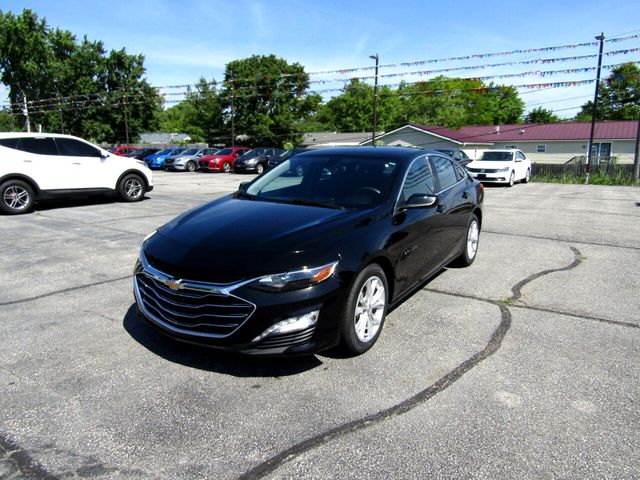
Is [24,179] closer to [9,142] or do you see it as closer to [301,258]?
[9,142]

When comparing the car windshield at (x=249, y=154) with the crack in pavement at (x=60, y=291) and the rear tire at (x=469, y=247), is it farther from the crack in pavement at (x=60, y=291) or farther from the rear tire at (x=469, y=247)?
the crack in pavement at (x=60, y=291)

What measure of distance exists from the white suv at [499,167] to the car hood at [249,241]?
1740cm

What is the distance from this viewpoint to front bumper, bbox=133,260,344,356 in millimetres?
2906

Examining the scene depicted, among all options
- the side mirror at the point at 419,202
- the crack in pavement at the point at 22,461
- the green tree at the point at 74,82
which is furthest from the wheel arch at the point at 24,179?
the green tree at the point at 74,82

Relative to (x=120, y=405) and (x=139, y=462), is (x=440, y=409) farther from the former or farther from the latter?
(x=120, y=405)

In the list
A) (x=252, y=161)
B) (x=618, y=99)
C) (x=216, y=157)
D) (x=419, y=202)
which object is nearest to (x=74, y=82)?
(x=216, y=157)

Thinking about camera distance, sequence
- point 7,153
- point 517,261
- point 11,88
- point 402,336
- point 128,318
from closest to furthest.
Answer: point 402,336 < point 128,318 < point 517,261 < point 7,153 < point 11,88

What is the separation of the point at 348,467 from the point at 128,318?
2.68 metres

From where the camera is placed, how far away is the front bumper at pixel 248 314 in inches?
114

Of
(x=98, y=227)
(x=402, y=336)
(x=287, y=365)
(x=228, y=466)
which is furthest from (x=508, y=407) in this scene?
(x=98, y=227)

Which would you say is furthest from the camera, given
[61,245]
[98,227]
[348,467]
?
[98,227]

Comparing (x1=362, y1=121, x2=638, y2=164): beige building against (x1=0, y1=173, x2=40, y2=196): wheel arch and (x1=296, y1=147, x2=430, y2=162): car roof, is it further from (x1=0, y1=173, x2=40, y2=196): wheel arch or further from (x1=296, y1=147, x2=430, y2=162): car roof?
(x1=296, y1=147, x2=430, y2=162): car roof

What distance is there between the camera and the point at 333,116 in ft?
285

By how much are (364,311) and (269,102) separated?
200 ft
